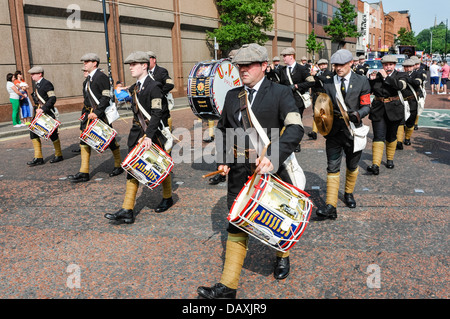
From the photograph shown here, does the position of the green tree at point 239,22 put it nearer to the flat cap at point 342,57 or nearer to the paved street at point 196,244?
the paved street at point 196,244

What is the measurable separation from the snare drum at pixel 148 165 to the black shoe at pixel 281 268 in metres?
1.96

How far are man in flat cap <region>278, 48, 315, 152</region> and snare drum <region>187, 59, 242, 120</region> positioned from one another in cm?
180

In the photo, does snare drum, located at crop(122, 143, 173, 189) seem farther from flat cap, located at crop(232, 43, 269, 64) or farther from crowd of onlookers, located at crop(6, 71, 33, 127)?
crowd of onlookers, located at crop(6, 71, 33, 127)

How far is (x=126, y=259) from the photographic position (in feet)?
13.3

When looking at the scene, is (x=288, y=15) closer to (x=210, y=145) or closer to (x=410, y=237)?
(x=210, y=145)

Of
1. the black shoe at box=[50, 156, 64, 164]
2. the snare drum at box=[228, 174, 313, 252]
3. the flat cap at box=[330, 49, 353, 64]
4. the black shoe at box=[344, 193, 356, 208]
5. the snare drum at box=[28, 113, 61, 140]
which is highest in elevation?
the flat cap at box=[330, 49, 353, 64]

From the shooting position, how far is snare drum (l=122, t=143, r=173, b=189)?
4809 mm

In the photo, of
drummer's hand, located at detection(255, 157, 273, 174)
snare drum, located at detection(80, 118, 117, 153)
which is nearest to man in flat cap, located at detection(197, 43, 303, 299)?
drummer's hand, located at detection(255, 157, 273, 174)

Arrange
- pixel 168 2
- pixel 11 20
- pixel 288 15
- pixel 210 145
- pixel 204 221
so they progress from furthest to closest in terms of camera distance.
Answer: pixel 288 15
pixel 168 2
pixel 11 20
pixel 210 145
pixel 204 221

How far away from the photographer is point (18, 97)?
13.8m

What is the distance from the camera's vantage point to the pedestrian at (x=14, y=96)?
13.6m

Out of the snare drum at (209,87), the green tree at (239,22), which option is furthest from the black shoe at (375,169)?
the green tree at (239,22)

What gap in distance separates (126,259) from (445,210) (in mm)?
4005

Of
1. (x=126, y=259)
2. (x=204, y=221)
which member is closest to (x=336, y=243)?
(x=204, y=221)
